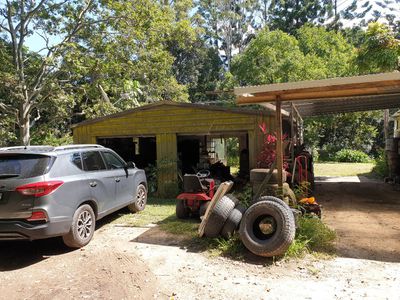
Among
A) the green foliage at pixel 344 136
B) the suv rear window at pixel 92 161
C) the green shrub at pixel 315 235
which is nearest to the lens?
the green shrub at pixel 315 235

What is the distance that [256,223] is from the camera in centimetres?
543

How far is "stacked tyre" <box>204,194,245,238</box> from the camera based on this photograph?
5.65 m

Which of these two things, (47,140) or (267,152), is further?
(47,140)

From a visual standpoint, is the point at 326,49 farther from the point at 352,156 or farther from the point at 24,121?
the point at 24,121

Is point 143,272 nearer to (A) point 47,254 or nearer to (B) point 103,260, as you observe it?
(B) point 103,260

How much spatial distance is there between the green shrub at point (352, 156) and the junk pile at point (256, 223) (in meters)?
19.9

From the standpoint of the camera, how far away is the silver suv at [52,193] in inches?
191

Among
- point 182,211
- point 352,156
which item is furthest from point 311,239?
point 352,156

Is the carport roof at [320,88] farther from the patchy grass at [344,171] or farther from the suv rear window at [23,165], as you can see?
the patchy grass at [344,171]

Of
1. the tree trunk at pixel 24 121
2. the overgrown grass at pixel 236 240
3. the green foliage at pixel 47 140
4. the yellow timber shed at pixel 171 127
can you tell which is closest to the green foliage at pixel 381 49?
the yellow timber shed at pixel 171 127

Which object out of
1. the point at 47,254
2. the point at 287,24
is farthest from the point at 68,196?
the point at 287,24

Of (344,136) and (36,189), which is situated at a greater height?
(344,136)

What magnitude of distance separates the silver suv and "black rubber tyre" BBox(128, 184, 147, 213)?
1466 millimetres

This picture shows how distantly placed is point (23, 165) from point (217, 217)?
2.99m
